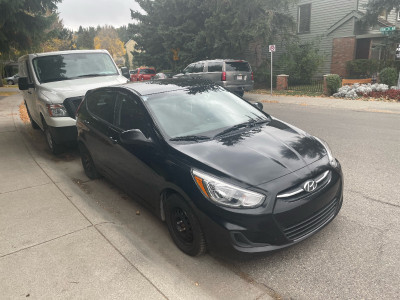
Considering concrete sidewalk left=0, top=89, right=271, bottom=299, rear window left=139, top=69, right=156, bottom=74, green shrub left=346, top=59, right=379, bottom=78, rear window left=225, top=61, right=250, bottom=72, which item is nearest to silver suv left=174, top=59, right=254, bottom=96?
rear window left=225, top=61, right=250, bottom=72

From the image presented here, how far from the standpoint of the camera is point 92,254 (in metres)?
3.30

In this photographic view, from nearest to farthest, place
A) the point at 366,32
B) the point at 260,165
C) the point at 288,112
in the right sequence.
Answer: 1. the point at 260,165
2. the point at 288,112
3. the point at 366,32

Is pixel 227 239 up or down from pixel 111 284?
up

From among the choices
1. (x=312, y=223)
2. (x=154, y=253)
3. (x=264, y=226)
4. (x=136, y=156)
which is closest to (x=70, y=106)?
(x=136, y=156)

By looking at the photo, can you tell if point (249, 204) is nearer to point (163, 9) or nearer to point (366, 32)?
point (366, 32)

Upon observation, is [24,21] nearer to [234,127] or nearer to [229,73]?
[229,73]

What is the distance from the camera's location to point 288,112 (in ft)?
38.2

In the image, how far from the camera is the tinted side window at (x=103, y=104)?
4.48 m

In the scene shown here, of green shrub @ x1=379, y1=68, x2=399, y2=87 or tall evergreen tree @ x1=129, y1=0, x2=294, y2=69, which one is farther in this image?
tall evergreen tree @ x1=129, y1=0, x2=294, y2=69

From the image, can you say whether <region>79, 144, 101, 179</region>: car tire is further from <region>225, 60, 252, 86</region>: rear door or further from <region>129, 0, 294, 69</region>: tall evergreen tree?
<region>129, 0, 294, 69</region>: tall evergreen tree

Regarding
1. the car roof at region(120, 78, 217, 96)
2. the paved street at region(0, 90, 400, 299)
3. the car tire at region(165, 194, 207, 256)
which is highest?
the car roof at region(120, 78, 217, 96)

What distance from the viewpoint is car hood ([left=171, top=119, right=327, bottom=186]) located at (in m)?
2.96

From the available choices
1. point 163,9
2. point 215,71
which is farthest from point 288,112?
point 163,9

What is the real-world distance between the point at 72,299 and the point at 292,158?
228 centimetres
